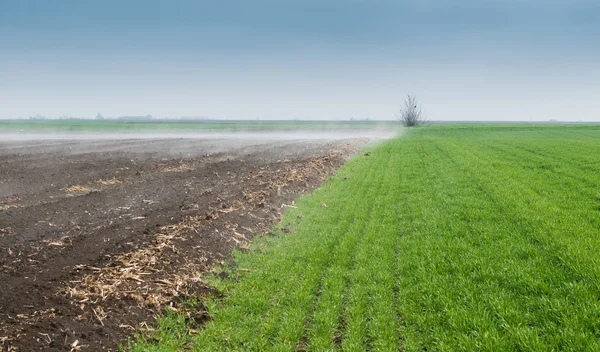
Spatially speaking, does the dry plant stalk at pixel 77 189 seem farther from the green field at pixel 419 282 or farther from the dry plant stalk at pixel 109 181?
the green field at pixel 419 282

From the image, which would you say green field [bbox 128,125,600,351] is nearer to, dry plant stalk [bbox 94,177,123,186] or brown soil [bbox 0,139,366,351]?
brown soil [bbox 0,139,366,351]

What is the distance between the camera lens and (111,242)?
868 centimetres

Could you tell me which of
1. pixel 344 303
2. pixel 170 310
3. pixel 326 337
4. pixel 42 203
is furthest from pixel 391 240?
pixel 42 203

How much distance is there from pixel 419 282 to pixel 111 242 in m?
6.71

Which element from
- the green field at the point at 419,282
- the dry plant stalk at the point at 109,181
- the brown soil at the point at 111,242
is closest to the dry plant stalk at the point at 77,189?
the brown soil at the point at 111,242

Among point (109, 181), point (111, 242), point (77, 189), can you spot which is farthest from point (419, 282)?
point (109, 181)

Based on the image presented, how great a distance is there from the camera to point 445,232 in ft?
29.8

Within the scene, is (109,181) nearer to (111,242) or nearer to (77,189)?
(77,189)

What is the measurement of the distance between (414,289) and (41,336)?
17.8 ft

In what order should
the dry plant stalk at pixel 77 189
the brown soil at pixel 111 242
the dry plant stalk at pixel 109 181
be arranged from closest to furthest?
the brown soil at pixel 111 242
the dry plant stalk at pixel 77 189
the dry plant stalk at pixel 109 181

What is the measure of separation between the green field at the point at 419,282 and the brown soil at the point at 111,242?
694mm

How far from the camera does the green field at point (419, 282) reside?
197 inches

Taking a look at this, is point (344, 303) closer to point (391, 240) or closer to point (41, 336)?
point (391, 240)

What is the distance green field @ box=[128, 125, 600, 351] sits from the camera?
16.4 feet
